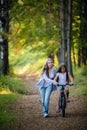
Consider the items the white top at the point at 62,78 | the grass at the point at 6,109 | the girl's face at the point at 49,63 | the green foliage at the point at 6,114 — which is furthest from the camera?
the white top at the point at 62,78

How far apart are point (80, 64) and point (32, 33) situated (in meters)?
5.97

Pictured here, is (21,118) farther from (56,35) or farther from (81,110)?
(56,35)

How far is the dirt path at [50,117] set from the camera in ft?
43.0

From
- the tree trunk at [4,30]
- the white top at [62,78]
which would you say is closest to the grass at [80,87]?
the white top at [62,78]

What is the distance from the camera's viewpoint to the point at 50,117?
14883 mm

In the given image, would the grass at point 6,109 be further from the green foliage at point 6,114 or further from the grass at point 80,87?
the grass at point 80,87

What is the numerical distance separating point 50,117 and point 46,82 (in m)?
1.22

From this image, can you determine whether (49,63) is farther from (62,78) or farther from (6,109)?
(6,109)

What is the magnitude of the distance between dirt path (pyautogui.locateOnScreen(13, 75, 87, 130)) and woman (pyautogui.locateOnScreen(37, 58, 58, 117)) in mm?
479

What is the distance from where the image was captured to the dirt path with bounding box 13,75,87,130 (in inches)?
516

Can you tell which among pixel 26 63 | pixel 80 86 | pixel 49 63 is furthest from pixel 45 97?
pixel 26 63

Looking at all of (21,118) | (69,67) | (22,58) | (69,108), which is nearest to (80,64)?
(69,67)

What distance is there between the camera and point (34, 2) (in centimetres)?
3092

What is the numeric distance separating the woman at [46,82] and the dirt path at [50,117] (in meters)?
0.48
